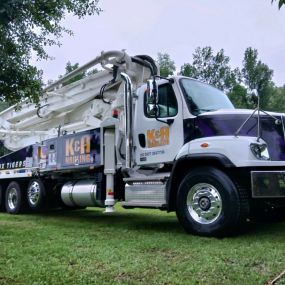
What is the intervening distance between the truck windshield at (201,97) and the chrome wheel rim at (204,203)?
1299 mm

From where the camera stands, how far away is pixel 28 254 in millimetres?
5676

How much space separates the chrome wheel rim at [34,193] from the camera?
11305mm

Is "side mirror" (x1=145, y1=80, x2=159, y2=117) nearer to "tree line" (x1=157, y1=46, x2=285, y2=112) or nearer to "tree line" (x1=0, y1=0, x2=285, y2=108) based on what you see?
"tree line" (x1=0, y1=0, x2=285, y2=108)

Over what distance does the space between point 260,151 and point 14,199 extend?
7330 mm

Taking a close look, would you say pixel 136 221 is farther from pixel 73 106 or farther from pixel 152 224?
pixel 73 106

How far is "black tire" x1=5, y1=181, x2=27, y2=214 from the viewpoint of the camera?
11.7 metres

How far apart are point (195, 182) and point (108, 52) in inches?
147

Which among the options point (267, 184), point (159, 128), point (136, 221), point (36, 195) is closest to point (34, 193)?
point (36, 195)

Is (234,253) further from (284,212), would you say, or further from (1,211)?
(1,211)

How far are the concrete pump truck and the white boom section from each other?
26 millimetres

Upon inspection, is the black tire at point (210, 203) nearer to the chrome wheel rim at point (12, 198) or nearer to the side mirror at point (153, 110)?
the side mirror at point (153, 110)

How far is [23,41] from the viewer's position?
5.73 meters

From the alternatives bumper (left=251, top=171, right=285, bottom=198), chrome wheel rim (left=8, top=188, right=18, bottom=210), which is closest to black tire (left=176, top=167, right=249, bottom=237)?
bumper (left=251, top=171, right=285, bottom=198)

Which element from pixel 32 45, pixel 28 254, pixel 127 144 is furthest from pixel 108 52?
pixel 28 254
